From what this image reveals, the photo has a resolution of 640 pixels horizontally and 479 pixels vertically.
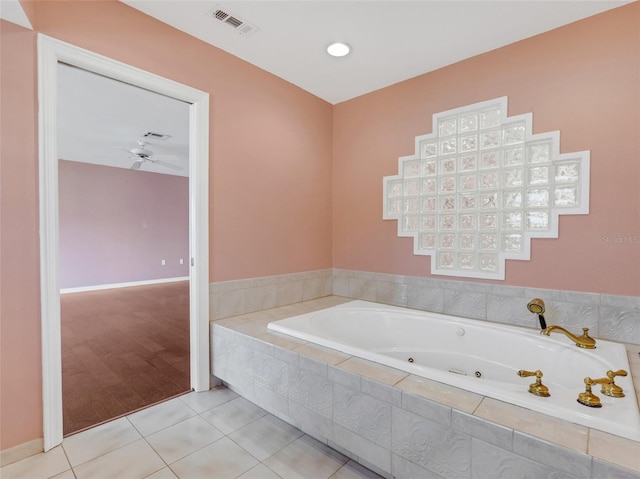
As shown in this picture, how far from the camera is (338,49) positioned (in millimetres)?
2264

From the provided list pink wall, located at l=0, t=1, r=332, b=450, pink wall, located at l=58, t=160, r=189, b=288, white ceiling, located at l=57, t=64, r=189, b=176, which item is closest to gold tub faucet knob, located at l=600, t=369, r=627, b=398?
pink wall, located at l=0, t=1, r=332, b=450

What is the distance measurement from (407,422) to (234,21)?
2456 millimetres

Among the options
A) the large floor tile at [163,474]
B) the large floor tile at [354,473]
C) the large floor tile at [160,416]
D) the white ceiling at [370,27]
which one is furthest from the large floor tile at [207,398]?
the white ceiling at [370,27]

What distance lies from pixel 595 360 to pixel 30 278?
2872 mm

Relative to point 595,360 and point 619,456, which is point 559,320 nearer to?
point 595,360

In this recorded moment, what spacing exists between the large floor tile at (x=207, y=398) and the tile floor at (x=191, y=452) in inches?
1.9

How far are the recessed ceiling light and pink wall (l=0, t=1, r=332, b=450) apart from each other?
617 millimetres

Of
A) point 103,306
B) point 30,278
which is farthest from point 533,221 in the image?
point 103,306

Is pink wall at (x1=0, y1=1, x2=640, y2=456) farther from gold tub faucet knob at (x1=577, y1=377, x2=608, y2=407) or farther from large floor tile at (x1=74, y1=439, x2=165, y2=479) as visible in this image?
gold tub faucet knob at (x1=577, y1=377, x2=608, y2=407)

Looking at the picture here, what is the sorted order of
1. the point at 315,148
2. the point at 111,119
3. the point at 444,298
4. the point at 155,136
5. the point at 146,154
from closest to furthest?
the point at 444,298 < the point at 315,148 < the point at 111,119 < the point at 155,136 < the point at 146,154

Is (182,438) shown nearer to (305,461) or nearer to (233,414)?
(233,414)

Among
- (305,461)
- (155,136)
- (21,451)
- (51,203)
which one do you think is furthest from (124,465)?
(155,136)

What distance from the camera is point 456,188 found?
8.04 feet

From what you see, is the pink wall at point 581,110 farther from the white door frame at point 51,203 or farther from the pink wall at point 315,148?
the white door frame at point 51,203
